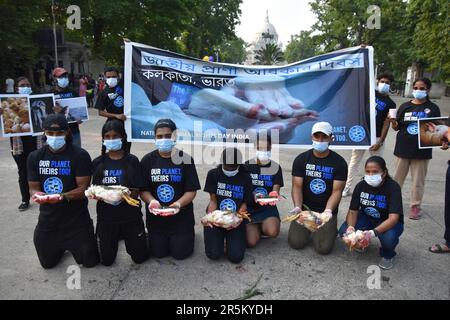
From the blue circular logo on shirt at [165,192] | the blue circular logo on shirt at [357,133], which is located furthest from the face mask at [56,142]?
the blue circular logo on shirt at [357,133]

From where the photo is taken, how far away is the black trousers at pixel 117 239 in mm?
3652

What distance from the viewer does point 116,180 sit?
3.66 m

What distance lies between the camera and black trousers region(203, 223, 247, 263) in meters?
3.84

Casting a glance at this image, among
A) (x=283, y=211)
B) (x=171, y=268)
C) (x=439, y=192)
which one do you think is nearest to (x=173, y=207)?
(x=171, y=268)

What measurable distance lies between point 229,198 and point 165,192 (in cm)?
68

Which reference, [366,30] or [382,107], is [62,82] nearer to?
[382,107]

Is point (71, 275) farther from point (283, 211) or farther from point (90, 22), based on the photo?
point (90, 22)

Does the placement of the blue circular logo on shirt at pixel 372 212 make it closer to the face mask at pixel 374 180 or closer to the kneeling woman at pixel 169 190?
the face mask at pixel 374 180

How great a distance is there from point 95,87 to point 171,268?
20.1 meters

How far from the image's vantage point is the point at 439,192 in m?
6.42

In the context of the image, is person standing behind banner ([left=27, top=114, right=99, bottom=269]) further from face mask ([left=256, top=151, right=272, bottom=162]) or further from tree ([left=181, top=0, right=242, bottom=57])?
tree ([left=181, top=0, right=242, bottom=57])

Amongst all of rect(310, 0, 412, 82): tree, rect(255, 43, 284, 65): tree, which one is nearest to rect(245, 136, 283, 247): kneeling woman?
rect(310, 0, 412, 82): tree

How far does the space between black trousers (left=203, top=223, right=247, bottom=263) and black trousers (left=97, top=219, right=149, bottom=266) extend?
657 millimetres

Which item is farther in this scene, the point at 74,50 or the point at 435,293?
the point at 74,50
